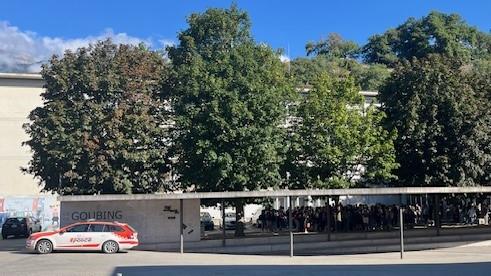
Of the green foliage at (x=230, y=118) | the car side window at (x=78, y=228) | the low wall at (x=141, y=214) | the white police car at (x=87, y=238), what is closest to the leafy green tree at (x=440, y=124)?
the green foliage at (x=230, y=118)

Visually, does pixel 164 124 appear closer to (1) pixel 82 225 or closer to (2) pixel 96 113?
(2) pixel 96 113

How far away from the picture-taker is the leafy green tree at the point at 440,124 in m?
34.0

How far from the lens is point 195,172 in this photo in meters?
32.7

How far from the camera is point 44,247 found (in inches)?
1040

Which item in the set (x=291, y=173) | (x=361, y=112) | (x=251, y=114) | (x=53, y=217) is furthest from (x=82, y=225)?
(x=53, y=217)

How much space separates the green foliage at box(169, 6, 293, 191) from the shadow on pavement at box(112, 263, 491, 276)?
10.7 metres

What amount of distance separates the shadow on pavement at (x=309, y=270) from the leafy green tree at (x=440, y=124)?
504 inches

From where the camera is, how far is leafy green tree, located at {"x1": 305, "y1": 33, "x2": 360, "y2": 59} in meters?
100

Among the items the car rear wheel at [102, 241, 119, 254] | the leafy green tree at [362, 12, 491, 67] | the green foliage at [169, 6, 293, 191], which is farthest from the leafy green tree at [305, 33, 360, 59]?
the car rear wheel at [102, 241, 119, 254]

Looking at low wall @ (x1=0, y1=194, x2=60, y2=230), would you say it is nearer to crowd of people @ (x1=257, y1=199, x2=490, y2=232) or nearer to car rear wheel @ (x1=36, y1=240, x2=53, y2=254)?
crowd of people @ (x1=257, y1=199, x2=490, y2=232)

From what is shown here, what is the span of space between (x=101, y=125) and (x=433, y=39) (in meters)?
64.9

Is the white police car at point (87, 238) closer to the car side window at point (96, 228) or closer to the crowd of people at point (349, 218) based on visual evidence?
the car side window at point (96, 228)

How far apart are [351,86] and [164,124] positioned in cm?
1090

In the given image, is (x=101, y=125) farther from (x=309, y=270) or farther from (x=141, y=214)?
(x=309, y=270)
